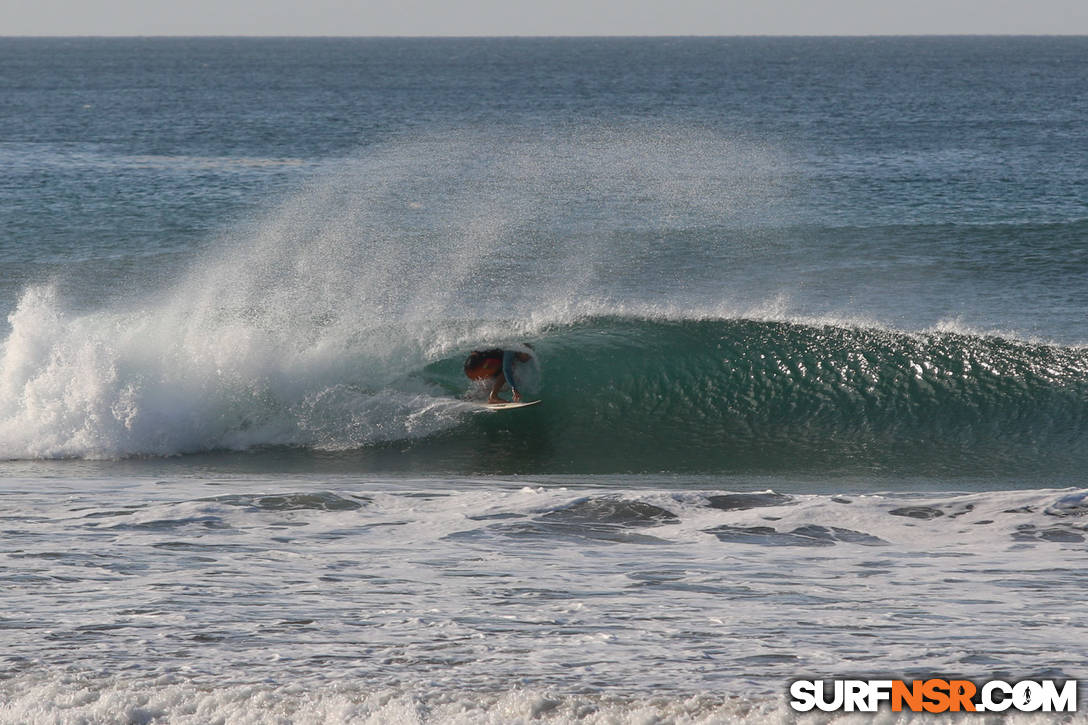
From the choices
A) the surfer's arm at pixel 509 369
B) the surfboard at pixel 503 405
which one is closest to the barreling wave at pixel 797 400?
the surfboard at pixel 503 405

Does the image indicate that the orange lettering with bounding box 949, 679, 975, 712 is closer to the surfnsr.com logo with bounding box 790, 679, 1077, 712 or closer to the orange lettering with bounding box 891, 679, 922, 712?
the surfnsr.com logo with bounding box 790, 679, 1077, 712

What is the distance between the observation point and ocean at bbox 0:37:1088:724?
20.7ft

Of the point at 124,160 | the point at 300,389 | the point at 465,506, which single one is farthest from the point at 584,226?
the point at 124,160

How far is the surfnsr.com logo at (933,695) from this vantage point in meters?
5.72

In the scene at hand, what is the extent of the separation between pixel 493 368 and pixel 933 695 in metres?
8.27

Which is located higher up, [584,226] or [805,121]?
[805,121]

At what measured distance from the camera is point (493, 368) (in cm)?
1358

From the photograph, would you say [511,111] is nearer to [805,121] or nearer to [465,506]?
[805,121]

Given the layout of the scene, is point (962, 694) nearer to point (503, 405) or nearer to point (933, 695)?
point (933, 695)

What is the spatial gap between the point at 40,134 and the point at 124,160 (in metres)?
13.8

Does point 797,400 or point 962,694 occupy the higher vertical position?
point 797,400

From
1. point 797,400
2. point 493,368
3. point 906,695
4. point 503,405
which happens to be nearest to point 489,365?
point 493,368

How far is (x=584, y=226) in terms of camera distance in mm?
27219

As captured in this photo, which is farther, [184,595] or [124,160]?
[124,160]
